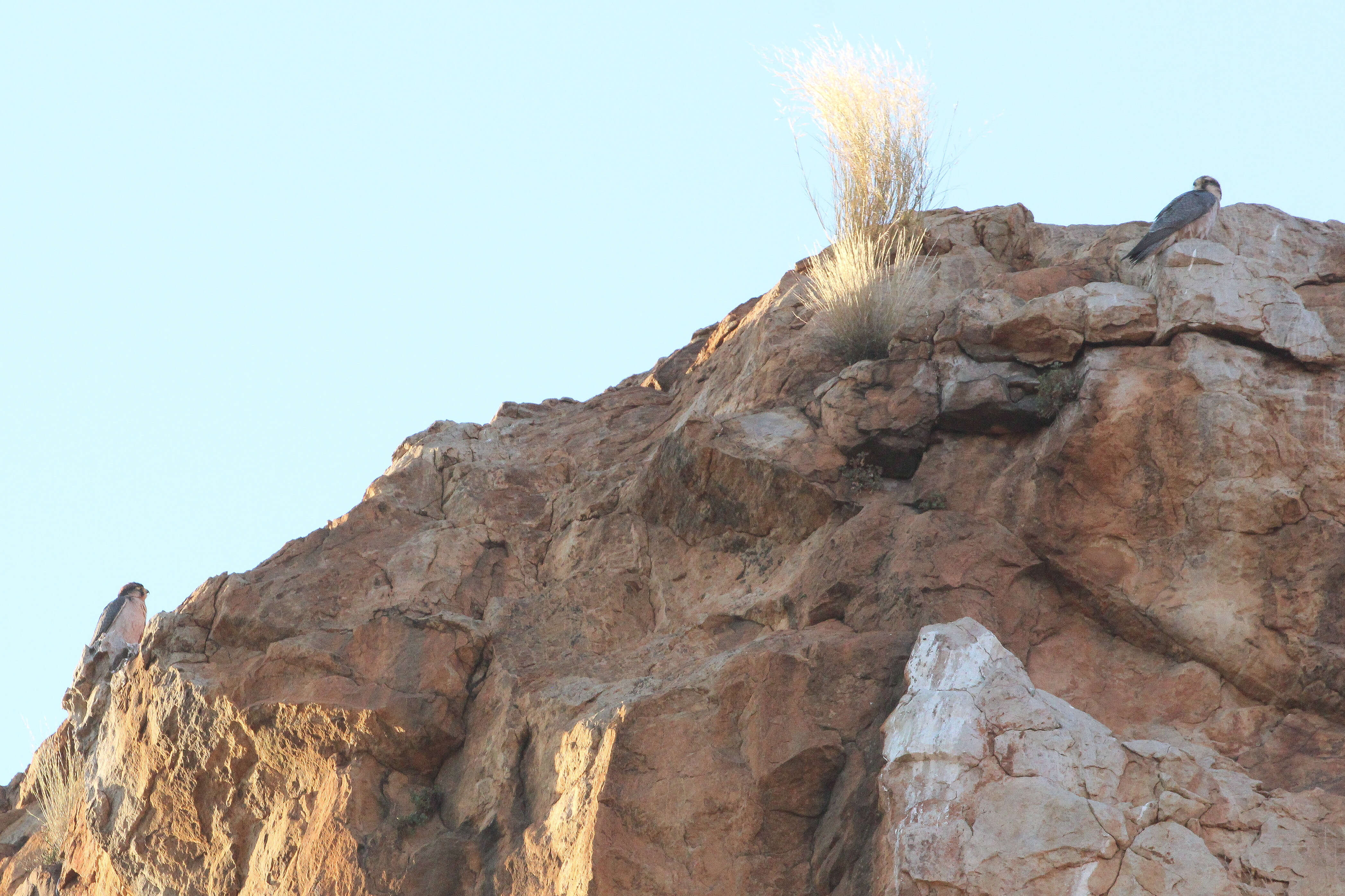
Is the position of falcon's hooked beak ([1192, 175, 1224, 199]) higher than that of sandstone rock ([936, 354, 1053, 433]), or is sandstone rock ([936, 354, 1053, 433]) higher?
falcon's hooked beak ([1192, 175, 1224, 199])

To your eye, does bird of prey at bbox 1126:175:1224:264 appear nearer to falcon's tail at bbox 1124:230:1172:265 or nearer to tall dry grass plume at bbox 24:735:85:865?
falcon's tail at bbox 1124:230:1172:265

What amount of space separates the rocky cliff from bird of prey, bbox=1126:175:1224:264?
0.11 meters

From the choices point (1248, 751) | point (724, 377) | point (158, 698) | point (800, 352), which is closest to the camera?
point (1248, 751)

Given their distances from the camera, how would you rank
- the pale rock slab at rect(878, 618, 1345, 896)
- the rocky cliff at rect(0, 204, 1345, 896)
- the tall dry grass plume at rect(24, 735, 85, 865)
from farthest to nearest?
the tall dry grass plume at rect(24, 735, 85, 865) → the rocky cliff at rect(0, 204, 1345, 896) → the pale rock slab at rect(878, 618, 1345, 896)

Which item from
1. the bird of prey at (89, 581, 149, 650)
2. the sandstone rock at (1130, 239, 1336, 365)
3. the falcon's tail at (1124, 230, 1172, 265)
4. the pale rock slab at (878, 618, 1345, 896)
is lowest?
the pale rock slab at (878, 618, 1345, 896)

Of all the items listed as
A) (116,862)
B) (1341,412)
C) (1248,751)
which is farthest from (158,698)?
(1341,412)

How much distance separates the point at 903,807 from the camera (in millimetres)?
5012

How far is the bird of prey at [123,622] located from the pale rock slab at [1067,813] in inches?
255

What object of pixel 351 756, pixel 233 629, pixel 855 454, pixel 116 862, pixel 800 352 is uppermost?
pixel 800 352

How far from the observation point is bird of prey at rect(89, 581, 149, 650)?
9.40m

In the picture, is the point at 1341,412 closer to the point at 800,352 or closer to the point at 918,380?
the point at 918,380

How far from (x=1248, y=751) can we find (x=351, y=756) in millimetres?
4475

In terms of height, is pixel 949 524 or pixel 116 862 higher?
pixel 949 524

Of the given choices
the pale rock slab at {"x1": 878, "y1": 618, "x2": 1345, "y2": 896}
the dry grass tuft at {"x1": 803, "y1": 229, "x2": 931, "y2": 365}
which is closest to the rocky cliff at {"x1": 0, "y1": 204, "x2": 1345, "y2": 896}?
the pale rock slab at {"x1": 878, "y1": 618, "x2": 1345, "y2": 896}
